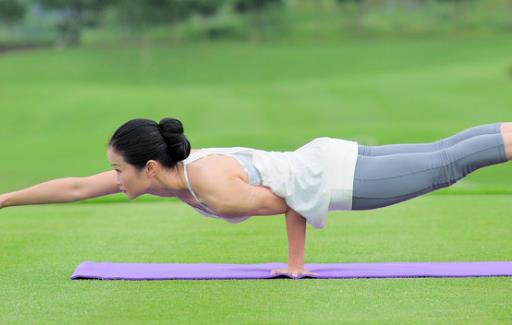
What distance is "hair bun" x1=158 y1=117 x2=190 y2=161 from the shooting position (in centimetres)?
569

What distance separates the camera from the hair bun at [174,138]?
569 centimetres

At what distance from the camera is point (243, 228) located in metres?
8.14

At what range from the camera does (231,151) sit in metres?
6.04

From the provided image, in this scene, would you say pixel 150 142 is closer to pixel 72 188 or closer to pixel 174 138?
pixel 174 138

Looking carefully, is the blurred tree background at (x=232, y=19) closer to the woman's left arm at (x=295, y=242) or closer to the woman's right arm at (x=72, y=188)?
the woman's right arm at (x=72, y=188)

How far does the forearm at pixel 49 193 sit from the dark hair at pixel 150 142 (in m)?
0.55

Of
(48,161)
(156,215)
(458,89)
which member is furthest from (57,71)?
(156,215)

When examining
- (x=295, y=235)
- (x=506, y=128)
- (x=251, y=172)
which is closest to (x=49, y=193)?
(x=251, y=172)

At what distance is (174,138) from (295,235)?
0.85m

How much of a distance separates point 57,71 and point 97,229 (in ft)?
121

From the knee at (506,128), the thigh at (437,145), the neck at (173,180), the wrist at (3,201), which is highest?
the knee at (506,128)

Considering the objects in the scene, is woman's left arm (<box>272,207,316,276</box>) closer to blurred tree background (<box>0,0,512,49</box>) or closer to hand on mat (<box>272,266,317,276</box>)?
hand on mat (<box>272,266,317,276</box>)

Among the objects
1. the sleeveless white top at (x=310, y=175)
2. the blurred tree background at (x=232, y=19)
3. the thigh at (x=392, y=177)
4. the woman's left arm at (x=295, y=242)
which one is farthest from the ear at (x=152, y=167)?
the blurred tree background at (x=232, y=19)

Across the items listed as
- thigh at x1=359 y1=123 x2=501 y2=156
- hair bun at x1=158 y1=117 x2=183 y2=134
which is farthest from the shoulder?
thigh at x1=359 y1=123 x2=501 y2=156
